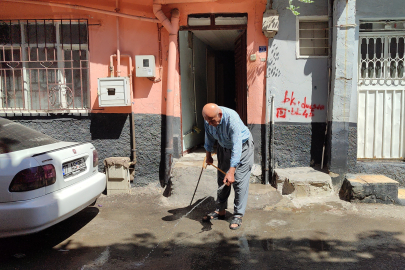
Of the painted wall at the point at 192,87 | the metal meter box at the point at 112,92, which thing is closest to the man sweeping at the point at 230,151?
the metal meter box at the point at 112,92

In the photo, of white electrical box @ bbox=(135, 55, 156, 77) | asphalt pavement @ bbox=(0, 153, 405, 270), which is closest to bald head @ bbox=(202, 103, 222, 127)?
asphalt pavement @ bbox=(0, 153, 405, 270)

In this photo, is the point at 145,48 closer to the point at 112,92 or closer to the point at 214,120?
the point at 112,92

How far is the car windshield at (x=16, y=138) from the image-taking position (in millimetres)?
3621

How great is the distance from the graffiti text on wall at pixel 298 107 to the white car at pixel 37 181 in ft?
11.7

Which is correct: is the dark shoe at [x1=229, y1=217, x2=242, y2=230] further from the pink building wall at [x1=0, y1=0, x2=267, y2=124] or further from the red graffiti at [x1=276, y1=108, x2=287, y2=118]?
the red graffiti at [x1=276, y1=108, x2=287, y2=118]

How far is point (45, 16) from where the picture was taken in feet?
19.9

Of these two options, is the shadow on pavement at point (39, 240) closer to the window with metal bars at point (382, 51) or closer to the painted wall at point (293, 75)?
the painted wall at point (293, 75)

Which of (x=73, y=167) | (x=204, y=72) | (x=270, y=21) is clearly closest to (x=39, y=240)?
(x=73, y=167)

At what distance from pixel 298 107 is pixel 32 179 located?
14.5 feet

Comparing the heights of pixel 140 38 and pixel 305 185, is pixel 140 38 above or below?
above

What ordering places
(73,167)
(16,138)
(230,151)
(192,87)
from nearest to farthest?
(16,138) → (73,167) → (230,151) → (192,87)

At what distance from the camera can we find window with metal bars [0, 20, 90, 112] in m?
6.16

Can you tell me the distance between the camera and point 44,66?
20.4ft

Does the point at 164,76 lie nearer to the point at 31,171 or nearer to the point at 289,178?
the point at 289,178
